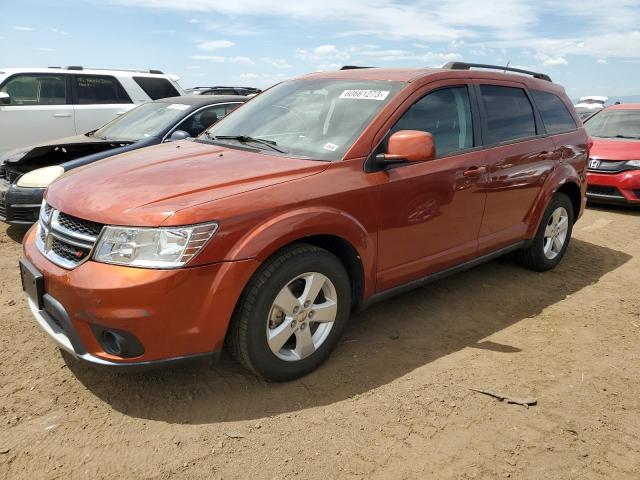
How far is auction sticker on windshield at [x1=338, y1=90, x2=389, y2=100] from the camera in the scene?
3365mm

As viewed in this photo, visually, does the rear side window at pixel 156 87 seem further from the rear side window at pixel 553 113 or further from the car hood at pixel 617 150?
the car hood at pixel 617 150

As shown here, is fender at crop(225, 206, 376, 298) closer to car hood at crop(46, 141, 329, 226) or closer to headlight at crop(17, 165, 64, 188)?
car hood at crop(46, 141, 329, 226)

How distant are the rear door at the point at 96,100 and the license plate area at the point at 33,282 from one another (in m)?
6.45

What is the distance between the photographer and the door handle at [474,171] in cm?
366

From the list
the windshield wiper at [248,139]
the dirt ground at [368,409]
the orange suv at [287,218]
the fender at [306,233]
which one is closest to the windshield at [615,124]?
the orange suv at [287,218]

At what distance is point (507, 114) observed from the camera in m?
4.18

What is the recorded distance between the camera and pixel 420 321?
12.6ft

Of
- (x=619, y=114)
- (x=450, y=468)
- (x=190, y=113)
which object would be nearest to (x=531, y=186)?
(x=450, y=468)

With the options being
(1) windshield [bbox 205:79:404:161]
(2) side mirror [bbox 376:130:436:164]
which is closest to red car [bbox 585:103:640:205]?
(1) windshield [bbox 205:79:404:161]

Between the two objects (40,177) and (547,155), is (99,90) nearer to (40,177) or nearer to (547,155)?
(40,177)

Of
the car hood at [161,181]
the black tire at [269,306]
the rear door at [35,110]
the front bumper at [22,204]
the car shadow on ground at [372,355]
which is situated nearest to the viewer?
the car hood at [161,181]

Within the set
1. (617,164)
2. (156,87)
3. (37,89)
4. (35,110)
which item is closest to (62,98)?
(37,89)

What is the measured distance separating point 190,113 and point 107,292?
414cm

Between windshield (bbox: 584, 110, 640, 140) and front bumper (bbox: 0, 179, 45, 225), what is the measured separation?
325 inches
